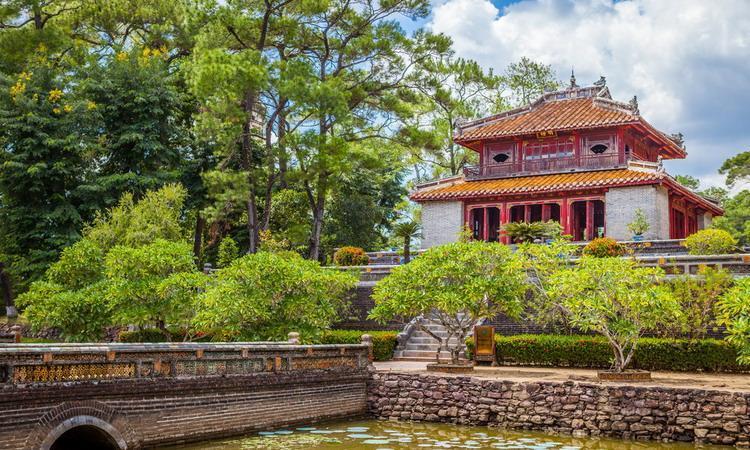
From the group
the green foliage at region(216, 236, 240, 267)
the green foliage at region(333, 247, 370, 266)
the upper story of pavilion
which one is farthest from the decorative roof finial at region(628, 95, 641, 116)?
the green foliage at region(216, 236, 240, 267)

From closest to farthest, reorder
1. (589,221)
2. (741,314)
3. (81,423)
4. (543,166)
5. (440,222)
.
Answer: (81,423), (741,314), (589,221), (543,166), (440,222)

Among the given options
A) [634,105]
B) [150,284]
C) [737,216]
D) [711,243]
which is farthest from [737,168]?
[150,284]

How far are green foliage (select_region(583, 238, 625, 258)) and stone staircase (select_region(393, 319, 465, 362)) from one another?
530cm

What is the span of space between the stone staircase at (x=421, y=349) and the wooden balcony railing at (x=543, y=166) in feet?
38.1

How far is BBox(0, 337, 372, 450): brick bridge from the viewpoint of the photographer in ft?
37.0

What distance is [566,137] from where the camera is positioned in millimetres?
32688

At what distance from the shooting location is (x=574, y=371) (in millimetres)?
18859

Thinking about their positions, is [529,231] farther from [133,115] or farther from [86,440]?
[86,440]

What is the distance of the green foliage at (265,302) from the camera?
18266 millimetres

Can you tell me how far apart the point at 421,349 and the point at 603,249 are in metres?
6.52

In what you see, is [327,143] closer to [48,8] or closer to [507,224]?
[507,224]

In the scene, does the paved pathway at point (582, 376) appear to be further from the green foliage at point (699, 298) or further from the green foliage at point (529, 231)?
the green foliage at point (529, 231)

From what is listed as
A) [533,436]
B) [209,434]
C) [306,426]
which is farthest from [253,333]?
[533,436]

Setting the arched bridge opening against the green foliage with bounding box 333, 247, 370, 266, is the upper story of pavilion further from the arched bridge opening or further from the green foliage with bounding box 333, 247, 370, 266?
the arched bridge opening
